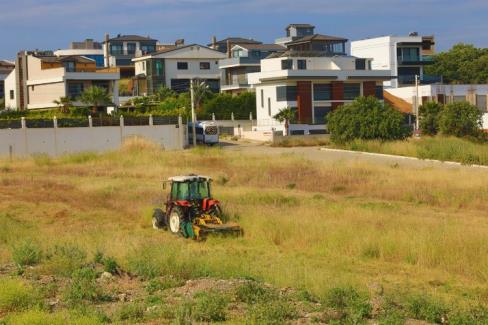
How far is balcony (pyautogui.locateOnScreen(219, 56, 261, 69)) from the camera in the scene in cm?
9862

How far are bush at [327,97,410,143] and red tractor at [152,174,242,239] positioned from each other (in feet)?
124

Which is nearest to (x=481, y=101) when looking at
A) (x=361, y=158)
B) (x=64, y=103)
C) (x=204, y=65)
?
(x=204, y=65)

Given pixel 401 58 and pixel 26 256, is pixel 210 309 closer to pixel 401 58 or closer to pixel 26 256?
pixel 26 256

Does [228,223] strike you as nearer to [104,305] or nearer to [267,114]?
[104,305]

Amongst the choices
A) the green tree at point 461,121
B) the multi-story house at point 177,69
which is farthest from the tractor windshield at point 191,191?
the multi-story house at point 177,69

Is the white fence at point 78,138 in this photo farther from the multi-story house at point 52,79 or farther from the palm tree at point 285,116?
the multi-story house at point 52,79

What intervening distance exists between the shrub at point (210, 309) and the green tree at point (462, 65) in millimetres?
104748

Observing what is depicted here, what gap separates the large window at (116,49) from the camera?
137m

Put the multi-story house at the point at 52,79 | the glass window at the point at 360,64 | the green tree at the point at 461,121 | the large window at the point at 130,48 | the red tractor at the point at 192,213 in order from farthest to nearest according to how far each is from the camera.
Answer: the large window at the point at 130,48 → the multi-story house at the point at 52,79 → the glass window at the point at 360,64 → the green tree at the point at 461,121 → the red tractor at the point at 192,213

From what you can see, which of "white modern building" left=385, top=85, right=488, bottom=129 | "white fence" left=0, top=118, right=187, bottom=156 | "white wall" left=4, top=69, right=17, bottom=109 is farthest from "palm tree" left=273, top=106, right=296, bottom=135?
"white wall" left=4, top=69, right=17, bottom=109

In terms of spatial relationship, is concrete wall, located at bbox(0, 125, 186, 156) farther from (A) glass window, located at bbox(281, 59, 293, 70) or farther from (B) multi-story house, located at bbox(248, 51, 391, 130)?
(A) glass window, located at bbox(281, 59, 293, 70)

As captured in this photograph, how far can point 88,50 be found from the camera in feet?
490

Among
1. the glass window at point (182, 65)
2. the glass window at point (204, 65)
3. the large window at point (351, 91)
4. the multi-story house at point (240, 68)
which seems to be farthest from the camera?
the glass window at point (204, 65)

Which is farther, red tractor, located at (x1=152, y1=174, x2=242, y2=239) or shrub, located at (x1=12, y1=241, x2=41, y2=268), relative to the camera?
red tractor, located at (x1=152, y1=174, x2=242, y2=239)
